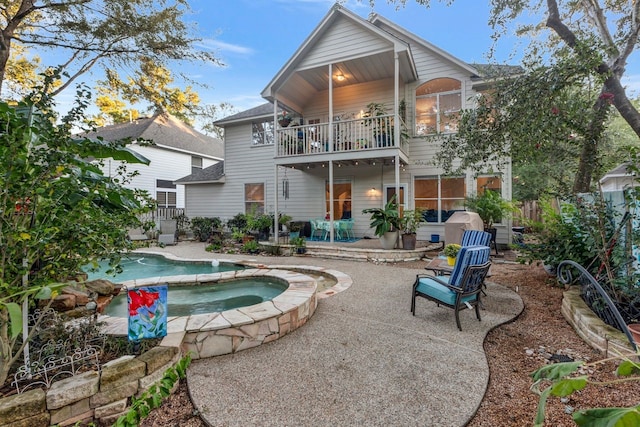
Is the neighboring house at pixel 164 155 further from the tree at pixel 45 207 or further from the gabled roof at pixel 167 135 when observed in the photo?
the tree at pixel 45 207

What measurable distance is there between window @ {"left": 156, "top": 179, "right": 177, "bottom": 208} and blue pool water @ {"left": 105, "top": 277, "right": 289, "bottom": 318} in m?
13.4

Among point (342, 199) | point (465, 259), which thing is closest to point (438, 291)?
point (465, 259)

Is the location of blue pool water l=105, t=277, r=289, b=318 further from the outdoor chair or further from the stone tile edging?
the outdoor chair

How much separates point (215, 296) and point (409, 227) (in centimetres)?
584

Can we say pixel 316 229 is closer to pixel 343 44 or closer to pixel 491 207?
pixel 491 207

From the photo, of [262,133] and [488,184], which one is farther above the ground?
[262,133]

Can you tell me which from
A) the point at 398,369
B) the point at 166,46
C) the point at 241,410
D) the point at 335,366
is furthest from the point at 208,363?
the point at 166,46

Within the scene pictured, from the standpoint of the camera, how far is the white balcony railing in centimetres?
923

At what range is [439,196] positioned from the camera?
10367 millimetres

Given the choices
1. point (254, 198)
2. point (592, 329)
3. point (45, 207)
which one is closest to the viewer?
point (45, 207)

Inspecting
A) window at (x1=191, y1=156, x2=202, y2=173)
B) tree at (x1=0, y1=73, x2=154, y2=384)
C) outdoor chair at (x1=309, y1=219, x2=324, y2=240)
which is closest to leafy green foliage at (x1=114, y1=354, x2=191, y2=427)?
tree at (x1=0, y1=73, x2=154, y2=384)

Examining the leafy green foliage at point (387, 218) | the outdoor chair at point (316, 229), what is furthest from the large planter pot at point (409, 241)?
the outdoor chair at point (316, 229)

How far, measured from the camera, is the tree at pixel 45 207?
200cm

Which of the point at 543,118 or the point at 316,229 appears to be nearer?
the point at 543,118
